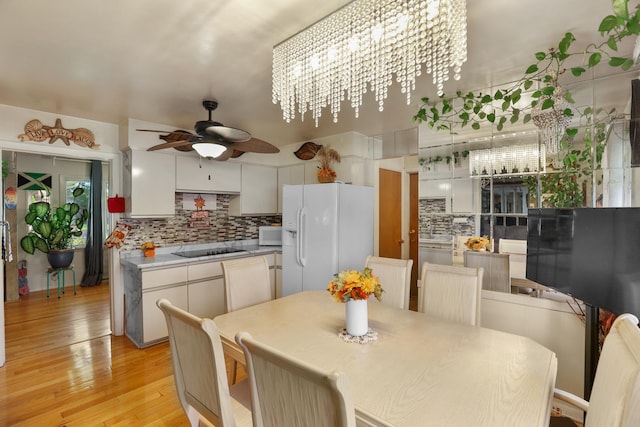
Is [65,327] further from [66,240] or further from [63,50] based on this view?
[63,50]

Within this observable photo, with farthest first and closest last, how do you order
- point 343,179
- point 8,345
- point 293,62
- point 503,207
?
point 343,179
point 8,345
point 503,207
point 293,62

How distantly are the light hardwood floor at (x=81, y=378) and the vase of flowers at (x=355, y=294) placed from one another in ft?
4.46

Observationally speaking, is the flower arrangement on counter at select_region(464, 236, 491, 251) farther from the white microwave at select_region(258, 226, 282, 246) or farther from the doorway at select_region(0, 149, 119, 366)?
the doorway at select_region(0, 149, 119, 366)

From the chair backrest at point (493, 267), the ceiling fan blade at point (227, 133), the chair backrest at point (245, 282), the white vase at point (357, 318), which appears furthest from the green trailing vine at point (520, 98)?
the chair backrest at point (245, 282)

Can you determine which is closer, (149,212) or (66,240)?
(149,212)

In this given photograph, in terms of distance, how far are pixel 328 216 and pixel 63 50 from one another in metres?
2.49

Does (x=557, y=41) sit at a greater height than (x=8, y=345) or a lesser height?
greater

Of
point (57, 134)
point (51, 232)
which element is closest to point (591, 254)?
point (57, 134)

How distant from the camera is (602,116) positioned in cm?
200

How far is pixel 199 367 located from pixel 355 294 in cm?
75

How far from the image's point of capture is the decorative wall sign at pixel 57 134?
3.05 m

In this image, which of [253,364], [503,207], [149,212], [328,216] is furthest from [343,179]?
[253,364]

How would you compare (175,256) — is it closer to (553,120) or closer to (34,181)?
(34,181)

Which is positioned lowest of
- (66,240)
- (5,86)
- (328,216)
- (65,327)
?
Result: (65,327)
